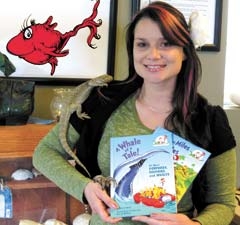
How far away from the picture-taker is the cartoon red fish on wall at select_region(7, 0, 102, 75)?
135 centimetres

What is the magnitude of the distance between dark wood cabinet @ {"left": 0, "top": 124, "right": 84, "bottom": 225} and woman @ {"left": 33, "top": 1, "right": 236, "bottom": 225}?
216 mm

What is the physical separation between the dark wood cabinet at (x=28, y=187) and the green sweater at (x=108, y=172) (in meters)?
0.24

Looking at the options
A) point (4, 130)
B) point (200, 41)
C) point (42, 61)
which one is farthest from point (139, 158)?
point (42, 61)

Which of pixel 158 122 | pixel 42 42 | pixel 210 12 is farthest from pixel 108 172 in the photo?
pixel 210 12

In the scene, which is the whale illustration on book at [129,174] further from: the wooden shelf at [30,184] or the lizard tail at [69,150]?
the wooden shelf at [30,184]

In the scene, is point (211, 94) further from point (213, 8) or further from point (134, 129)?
point (134, 129)

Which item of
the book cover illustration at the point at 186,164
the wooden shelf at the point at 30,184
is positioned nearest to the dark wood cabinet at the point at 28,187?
the wooden shelf at the point at 30,184

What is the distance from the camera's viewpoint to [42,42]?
138cm

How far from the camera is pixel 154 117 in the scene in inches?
38.2

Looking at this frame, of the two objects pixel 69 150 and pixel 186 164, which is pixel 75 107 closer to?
pixel 69 150

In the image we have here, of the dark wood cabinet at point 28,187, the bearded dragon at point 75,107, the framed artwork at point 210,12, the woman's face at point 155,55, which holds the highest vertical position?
the framed artwork at point 210,12

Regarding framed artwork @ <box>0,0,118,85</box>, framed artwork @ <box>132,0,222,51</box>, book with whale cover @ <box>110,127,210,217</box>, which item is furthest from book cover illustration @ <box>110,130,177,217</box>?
framed artwork @ <box>132,0,222,51</box>

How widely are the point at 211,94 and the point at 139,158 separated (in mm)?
885

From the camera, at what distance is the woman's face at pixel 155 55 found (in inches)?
35.5
